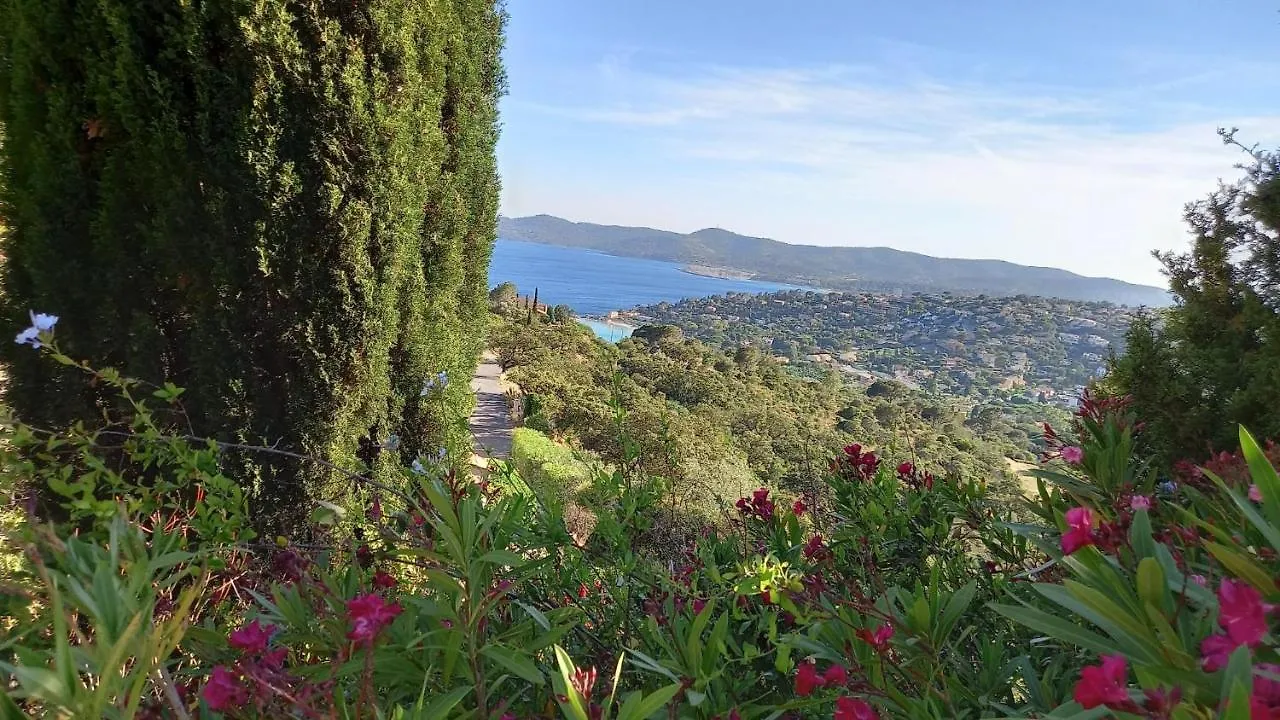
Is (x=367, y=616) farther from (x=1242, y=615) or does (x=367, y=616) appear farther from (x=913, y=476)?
(x=913, y=476)

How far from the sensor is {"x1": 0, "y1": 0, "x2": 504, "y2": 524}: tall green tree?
3252mm

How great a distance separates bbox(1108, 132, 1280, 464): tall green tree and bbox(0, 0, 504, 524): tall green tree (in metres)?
4.58

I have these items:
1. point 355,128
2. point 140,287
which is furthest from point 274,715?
point 140,287

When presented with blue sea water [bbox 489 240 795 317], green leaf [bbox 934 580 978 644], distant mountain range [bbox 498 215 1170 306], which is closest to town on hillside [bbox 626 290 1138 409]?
distant mountain range [bbox 498 215 1170 306]

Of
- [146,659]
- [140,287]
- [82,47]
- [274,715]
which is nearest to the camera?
[146,659]

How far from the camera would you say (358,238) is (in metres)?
3.56

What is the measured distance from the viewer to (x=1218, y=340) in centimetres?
394

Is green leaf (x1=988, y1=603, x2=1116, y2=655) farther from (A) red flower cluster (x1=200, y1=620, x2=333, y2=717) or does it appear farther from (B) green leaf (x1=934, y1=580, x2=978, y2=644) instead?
(A) red flower cluster (x1=200, y1=620, x2=333, y2=717)

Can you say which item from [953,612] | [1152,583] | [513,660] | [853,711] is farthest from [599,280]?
[1152,583]

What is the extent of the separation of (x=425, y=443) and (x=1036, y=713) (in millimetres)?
3990

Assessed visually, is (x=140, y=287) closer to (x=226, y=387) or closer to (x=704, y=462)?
(x=226, y=387)

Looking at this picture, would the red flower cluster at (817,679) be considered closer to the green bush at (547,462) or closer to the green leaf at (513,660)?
the green leaf at (513,660)

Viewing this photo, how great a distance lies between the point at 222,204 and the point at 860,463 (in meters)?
3.38

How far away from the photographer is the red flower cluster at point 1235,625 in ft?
2.01
